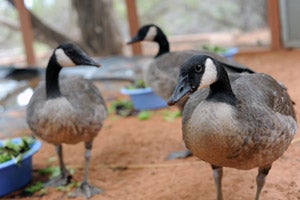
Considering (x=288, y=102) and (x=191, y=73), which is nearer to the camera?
(x=191, y=73)

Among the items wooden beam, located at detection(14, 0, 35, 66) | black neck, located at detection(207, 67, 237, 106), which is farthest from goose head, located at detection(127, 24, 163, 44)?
wooden beam, located at detection(14, 0, 35, 66)

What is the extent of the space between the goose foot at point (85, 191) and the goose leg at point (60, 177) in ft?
0.79

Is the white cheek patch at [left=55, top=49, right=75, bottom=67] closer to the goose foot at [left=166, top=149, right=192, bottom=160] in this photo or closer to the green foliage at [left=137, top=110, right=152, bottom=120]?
the goose foot at [left=166, top=149, right=192, bottom=160]

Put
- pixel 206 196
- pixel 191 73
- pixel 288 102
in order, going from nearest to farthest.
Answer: pixel 191 73 → pixel 288 102 → pixel 206 196

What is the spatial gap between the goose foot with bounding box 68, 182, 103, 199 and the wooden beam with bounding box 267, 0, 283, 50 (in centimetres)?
533

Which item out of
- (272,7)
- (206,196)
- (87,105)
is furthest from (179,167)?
(272,7)

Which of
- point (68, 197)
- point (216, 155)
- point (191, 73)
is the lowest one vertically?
point (68, 197)

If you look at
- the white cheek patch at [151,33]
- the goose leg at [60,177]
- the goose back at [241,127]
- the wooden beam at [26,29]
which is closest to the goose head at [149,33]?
the white cheek patch at [151,33]

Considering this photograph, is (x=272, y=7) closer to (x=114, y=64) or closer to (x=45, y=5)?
(x=114, y=64)

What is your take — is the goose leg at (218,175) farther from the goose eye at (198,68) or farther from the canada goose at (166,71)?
the canada goose at (166,71)

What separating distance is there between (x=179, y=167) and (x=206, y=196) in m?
0.70

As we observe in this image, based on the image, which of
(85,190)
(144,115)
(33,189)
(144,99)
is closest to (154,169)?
(85,190)

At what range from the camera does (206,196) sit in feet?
11.7

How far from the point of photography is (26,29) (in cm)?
937
